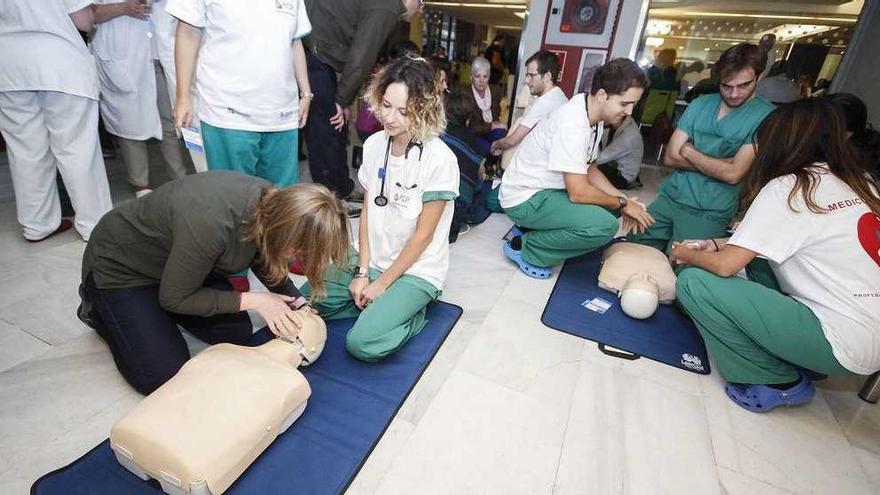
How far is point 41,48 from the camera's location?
6.36 ft

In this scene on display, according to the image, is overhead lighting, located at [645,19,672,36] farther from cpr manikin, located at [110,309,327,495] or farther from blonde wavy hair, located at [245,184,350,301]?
cpr manikin, located at [110,309,327,495]

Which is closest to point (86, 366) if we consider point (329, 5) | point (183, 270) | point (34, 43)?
point (183, 270)

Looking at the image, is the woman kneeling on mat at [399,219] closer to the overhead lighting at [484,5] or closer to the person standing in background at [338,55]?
the person standing in background at [338,55]

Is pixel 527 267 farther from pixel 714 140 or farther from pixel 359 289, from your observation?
pixel 714 140

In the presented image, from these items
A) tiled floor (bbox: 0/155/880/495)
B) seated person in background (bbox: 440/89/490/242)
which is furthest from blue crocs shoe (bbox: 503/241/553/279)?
tiled floor (bbox: 0/155/880/495)

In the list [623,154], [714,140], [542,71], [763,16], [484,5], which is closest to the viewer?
[714,140]

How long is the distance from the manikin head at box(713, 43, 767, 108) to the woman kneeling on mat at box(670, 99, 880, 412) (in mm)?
609

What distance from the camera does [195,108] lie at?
1903mm

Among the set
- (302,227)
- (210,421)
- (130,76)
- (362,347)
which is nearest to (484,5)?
(130,76)

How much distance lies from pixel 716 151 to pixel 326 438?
91.2 inches

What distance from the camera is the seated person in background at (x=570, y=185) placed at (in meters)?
2.04

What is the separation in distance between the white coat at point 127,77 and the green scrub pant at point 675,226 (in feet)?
10.2

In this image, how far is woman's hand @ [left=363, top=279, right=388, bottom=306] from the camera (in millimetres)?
1667

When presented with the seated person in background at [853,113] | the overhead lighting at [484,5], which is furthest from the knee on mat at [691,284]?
the overhead lighting at [484,5]
